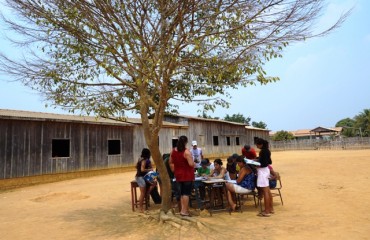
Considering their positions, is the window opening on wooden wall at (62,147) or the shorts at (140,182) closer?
the shorts at (140,182)

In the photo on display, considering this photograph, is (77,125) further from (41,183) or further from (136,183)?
(136,183)

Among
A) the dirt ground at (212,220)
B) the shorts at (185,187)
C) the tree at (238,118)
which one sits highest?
the tree at (238,118)

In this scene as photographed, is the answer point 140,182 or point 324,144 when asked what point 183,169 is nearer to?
point 140,182

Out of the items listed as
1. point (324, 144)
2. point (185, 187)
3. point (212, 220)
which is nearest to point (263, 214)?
point (212, 220)

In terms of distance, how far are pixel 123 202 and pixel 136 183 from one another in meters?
1.90

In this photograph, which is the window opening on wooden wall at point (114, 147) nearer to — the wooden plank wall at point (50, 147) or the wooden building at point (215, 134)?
the wooden plank wall at point (50, 147)

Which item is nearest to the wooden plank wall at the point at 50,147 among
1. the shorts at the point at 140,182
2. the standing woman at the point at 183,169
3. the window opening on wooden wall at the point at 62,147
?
the window opening on wooden wall at the point at 62,147

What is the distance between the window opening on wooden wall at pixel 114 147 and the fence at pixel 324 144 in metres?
28.3

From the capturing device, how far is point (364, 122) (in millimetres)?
49906

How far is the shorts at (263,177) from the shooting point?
21.3ft

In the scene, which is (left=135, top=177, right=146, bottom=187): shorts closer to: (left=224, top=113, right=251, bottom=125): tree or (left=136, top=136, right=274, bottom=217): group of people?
(left=136, top=136, right=274, bottom=217): group of people

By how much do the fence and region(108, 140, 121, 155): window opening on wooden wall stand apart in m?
28.3

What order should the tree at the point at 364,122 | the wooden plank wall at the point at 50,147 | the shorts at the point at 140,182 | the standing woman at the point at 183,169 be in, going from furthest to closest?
the tree at the point at 364,122 < the wooden plank wall at the point at 50,147 < the shorts at the point at 140,182 < the standing woman at the point at 183,169

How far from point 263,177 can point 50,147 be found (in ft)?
40.4
